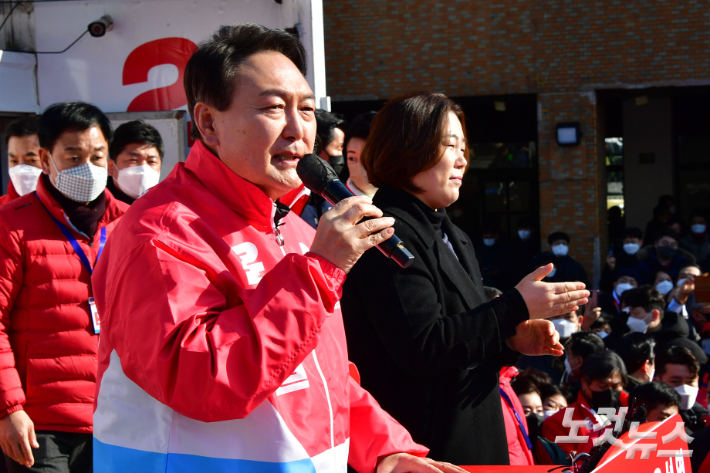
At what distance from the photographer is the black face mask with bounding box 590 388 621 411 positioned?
184 inches

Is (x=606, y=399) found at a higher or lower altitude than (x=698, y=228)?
lower

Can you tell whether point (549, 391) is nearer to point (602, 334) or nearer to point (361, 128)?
point (602, 334)

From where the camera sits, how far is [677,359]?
5.28m

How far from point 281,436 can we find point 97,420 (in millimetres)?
386

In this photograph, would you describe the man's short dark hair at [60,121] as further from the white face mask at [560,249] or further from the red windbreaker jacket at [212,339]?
the white face mask at [560,249]

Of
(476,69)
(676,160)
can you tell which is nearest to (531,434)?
(476,69)

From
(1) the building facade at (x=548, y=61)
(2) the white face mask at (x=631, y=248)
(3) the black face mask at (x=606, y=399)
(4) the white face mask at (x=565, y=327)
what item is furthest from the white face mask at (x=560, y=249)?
(3) the black face mask at (x=606, y=399)

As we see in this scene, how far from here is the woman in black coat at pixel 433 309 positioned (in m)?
2.09

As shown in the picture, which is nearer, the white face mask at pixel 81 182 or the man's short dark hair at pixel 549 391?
the white face mask at pixel 81 182

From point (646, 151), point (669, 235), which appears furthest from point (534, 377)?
point (646, 151)

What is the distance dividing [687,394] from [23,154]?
15.1 ft

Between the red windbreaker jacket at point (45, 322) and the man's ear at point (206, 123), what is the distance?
1.55 metres

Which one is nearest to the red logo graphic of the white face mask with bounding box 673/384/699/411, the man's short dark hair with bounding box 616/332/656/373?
the man's short dark hair with bounding box 616/332/656/373

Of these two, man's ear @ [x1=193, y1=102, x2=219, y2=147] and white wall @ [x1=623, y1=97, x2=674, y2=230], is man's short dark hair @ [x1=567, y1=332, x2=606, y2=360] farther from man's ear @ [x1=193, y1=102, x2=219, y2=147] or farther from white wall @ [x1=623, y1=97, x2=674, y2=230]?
white wall @ [x1=623, y1=97, x2=674, y2=230]
